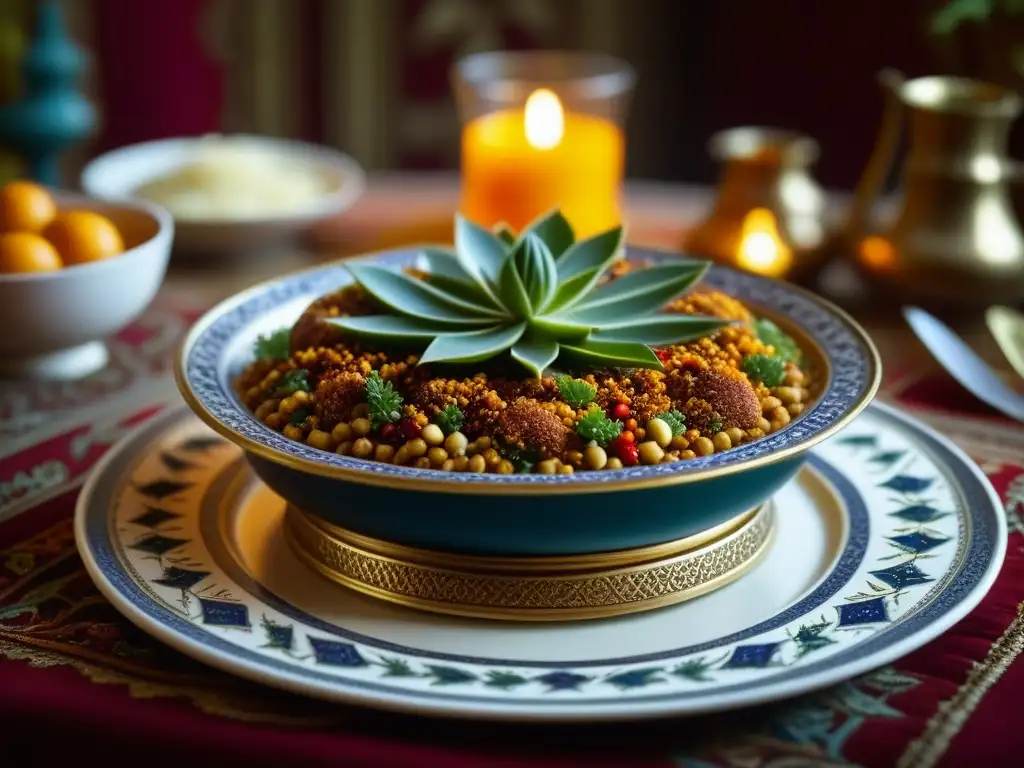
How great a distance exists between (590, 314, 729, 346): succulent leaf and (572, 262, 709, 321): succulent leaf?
2 centimetres

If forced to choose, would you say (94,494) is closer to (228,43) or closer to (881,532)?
(881,532)

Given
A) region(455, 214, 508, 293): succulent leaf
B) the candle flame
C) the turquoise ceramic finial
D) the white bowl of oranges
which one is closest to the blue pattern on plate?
region(455, 214, 508, 293): succulent leaf

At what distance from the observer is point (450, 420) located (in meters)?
0.80

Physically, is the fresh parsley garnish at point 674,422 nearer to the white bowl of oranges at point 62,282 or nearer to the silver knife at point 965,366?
the silver knife at point 965,366

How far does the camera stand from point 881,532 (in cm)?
91

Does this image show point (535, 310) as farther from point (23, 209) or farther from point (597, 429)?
point (23, 209)

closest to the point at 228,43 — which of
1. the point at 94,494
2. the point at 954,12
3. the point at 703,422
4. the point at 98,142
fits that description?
the point at 98,142

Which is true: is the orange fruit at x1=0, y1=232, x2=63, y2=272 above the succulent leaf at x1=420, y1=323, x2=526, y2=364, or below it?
below

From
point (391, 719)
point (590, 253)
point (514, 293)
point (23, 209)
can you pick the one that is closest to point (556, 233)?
point (590, 253)

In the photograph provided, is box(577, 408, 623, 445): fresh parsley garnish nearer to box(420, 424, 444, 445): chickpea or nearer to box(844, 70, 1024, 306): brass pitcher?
box(420, 424, 444, 445): chickpea

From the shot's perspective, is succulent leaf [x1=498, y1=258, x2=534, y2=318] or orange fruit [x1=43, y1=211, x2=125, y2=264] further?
orange fruit [x1=43, y1=211, x2=125, y2=264]

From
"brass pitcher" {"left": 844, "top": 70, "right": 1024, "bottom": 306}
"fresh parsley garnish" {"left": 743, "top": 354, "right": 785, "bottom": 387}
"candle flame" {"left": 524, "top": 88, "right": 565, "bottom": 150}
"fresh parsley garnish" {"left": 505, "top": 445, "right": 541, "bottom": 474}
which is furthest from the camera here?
"candle flame" {"left": 524, "top": 88, "right": 565, "bottom": 150}

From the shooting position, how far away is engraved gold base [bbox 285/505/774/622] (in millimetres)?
792

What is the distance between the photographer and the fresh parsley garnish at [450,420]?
A: 80cm
